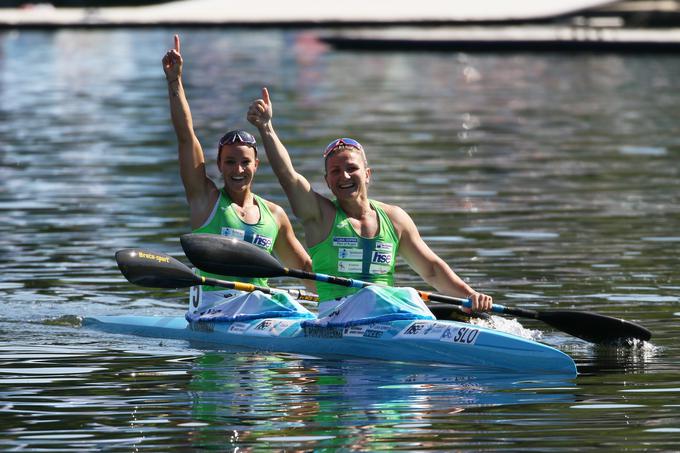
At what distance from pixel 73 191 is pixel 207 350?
44.5 ft

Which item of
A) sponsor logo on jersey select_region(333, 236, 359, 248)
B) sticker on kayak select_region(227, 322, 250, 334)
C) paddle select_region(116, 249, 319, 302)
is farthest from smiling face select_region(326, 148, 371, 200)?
sticker on kayak select_region(227, 322, 250, 334)

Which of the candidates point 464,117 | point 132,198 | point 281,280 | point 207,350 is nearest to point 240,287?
point 207,350

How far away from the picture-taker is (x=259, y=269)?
14.9 meters

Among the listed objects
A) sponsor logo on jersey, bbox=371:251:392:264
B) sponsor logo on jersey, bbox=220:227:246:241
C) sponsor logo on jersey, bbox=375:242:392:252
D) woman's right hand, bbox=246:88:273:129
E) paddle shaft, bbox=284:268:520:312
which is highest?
woman's right hand, bbox=246:88:273:129

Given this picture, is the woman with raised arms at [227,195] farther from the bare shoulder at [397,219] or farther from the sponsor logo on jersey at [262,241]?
the bare shoulder at [397,219]

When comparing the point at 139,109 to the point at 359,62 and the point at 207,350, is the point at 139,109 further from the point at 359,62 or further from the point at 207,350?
the point at 207,350

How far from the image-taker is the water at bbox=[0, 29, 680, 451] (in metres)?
11.6

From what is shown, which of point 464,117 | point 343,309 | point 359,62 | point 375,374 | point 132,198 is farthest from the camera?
point 359,62

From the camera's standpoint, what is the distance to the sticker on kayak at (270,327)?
49.3ft

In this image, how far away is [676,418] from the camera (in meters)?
11.7

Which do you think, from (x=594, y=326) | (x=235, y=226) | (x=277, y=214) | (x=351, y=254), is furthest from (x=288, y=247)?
(x=594, y=326)

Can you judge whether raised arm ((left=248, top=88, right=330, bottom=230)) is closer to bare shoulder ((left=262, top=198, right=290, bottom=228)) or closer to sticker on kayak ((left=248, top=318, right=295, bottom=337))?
sticker on kayak ((left=248, top=318, right=295, bottom=337))

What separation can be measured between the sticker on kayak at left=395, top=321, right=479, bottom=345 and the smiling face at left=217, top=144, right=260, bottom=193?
2131mm

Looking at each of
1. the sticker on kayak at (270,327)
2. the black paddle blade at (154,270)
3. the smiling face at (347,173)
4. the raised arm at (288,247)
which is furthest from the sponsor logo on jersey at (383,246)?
the black paddle blade at (154,270)
